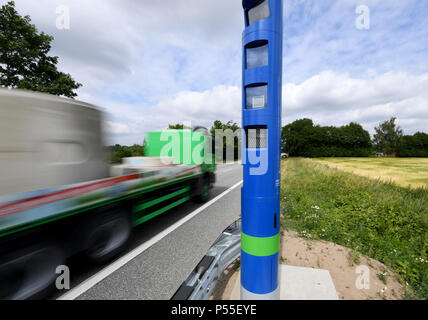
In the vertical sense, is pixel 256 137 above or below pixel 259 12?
below

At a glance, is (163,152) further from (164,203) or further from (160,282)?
(160,282)

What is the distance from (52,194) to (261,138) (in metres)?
2.61

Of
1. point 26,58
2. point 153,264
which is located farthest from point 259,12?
point 26,58

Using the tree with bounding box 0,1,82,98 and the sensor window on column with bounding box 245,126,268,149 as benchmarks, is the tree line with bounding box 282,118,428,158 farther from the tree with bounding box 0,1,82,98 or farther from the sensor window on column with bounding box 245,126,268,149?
the sensor window on column with bounding box 245,126,268,149

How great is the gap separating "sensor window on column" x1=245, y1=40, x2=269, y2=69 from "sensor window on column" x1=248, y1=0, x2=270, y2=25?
0.24 m

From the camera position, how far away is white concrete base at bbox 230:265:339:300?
2.56 metres

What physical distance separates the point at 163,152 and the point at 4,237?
4914 millimetres

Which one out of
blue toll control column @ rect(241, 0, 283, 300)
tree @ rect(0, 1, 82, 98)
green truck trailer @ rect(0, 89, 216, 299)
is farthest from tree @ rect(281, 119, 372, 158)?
blue toll control column @ rect(241, 0, 283, 300)

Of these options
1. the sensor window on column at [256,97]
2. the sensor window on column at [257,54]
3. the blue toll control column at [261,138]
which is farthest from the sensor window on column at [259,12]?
the sensor window on column at [256,97]

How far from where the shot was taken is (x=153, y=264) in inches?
137

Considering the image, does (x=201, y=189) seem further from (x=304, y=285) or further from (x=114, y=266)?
(x=304, y=285)

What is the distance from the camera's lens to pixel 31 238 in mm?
2377

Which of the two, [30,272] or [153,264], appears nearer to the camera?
[30,272]

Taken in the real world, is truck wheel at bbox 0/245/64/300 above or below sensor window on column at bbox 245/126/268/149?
below
